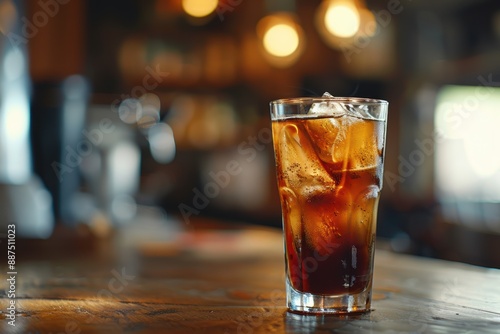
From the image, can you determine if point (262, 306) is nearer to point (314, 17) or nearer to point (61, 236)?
point (61, 236)

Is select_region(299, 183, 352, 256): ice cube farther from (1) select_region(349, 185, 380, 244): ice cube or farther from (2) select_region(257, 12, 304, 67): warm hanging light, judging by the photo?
(2) select_region(257, 12, 304, 67): warm hanging light

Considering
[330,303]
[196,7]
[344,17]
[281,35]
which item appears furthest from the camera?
[281,35]

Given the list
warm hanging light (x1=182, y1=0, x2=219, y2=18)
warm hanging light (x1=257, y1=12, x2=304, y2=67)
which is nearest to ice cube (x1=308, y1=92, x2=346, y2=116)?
warm hanging light (x1=182, y1=0, x2=219, y2=18)

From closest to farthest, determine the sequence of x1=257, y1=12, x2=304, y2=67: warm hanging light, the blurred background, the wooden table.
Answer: the wooden table
the blurred background
x1=257, y1=12, x2=304, y2=67: warm hanging light

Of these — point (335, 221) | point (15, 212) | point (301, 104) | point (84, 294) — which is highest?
point (301, 104)

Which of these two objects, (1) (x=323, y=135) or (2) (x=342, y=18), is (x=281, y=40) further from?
(1) (x=323, y=135)

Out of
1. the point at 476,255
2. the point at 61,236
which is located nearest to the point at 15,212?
the point at 61,236

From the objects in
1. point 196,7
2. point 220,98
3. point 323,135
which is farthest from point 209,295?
point 220,98

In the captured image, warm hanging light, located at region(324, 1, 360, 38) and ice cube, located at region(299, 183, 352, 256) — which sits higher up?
warm hanging light, located at region(324, 1, 360, 38)
